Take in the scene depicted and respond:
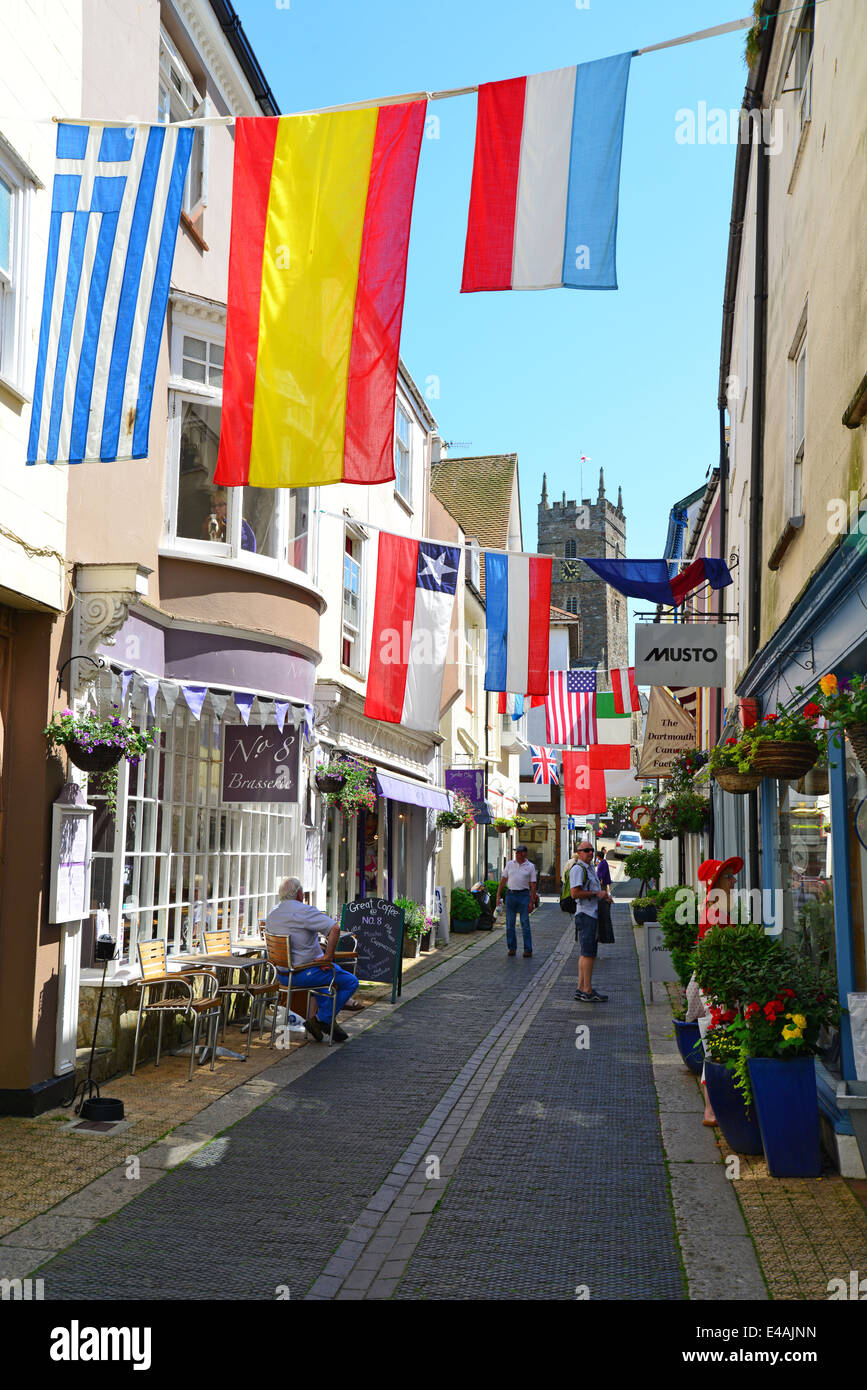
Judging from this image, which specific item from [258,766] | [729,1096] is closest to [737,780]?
[729,1096]

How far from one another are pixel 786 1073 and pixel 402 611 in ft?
26.1

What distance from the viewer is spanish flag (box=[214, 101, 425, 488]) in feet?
23.2

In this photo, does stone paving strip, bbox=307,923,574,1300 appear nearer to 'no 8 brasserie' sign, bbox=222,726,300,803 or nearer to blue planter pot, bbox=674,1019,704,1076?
blue planter pot, bbox=674,1019,704,1076

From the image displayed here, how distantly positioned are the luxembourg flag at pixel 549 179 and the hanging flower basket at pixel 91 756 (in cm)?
396

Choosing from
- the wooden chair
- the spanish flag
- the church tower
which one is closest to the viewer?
the spanish flag

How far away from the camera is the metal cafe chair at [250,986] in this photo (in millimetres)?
10555

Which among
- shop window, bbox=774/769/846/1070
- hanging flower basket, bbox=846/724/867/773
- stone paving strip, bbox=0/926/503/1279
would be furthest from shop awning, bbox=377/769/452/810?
hanging flower basket, bbox=846/724/867/773

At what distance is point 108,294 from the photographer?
22.9 feet

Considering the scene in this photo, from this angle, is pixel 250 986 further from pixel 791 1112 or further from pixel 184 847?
pixel 791 1112

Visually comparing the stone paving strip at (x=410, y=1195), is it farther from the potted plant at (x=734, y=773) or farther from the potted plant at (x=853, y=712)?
the potted plant at (x=853, y=712)

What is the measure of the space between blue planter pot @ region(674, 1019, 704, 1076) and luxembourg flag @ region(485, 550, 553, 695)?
5346 millimetres

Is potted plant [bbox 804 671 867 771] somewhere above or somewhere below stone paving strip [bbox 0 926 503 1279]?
above
